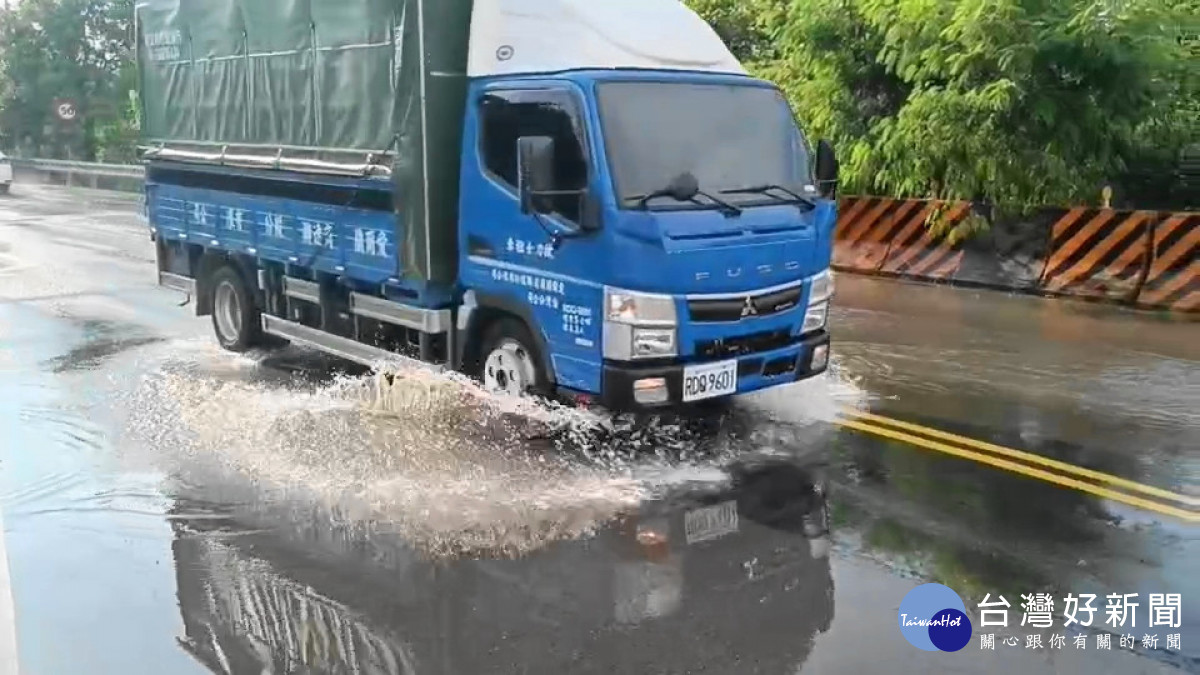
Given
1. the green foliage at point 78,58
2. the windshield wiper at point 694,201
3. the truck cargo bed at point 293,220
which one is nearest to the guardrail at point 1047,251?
the truck cargo bed at point 293,220

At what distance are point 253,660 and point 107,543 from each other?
1599 millimetres

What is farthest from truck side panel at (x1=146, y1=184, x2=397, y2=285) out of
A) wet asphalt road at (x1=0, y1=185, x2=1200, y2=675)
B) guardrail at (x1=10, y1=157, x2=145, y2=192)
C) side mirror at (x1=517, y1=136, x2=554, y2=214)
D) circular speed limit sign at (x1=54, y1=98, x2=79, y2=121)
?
circular speed limit sign at (x1=54, y1=98, x2=79, y2=121)

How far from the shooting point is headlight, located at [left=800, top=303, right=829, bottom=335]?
7239 millimetres

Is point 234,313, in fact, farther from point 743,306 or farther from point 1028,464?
point 1028,464

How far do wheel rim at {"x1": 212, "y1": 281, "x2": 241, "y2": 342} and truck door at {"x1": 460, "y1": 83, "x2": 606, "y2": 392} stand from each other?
3.44 m

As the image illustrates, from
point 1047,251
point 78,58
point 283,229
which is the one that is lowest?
point 1047,251

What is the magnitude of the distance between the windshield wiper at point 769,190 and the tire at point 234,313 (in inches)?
185

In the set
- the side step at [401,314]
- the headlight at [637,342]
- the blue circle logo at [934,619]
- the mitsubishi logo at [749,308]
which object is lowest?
the blue circle logo at [934,619]

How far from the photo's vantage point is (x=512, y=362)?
725 cm

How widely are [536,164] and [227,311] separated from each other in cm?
483

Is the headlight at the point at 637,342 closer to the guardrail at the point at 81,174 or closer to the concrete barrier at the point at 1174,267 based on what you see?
the concrete barrier at the point at 1174,267

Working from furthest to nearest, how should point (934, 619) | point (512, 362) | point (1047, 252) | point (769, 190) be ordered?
1. point (1047, 252)
2. point (512, 362)
3. point (769, 190)
4. point (934, 619)

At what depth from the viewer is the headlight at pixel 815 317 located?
23.8ft

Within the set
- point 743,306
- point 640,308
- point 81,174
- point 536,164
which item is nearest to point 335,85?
point 536,164
